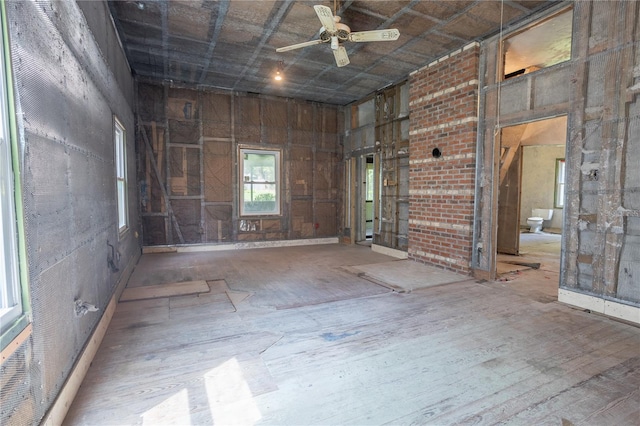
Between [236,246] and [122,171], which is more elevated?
[122,171]

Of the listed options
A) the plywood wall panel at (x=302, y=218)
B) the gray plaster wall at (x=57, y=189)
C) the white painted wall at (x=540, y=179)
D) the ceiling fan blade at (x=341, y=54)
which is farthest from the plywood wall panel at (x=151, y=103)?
the white painted wall at (x=540, y=179)

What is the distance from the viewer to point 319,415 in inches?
68.0

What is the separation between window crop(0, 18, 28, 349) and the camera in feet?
4.25

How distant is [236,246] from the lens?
22.2ft

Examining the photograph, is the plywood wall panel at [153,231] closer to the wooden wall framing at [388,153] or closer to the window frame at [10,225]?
the wooden wall framing at [388,153]

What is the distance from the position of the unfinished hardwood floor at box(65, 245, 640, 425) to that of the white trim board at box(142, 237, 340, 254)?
2.88 metres

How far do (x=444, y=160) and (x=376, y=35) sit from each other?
2.32 metres

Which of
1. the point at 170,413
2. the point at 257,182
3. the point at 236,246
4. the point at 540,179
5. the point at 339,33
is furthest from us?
the point at 540,179

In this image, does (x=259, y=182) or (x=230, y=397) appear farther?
(x=259, y=182)

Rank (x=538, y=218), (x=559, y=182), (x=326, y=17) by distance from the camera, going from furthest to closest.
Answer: (x=559, y=182) → (x=538, y=218) → (x=326, y=17)

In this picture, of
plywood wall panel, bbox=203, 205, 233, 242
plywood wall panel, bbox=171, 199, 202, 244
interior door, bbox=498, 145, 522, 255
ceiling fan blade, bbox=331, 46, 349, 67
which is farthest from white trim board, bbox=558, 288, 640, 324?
plywood wall panel, bbox=171, 199, 202, 244

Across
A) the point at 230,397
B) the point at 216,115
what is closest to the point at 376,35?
the point at 230,397

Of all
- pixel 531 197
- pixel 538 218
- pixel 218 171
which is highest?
pixel 218 171

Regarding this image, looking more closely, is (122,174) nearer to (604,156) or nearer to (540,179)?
(604,156)
